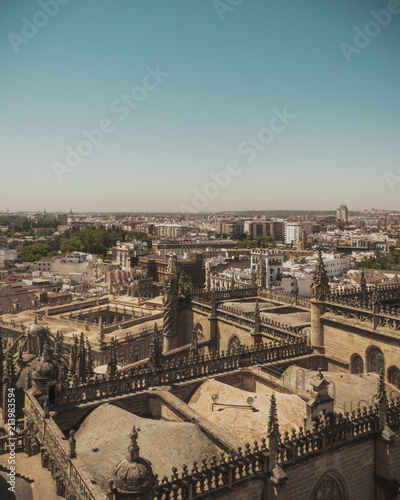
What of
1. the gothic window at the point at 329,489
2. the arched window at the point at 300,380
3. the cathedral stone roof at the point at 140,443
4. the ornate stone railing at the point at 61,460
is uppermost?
the ornate stone railing at the point at 61,460

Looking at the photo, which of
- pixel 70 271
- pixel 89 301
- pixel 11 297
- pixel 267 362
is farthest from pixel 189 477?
pixel 70 271

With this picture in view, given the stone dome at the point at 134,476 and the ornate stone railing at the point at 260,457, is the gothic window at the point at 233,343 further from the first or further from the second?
the stone dome at the point at 134,476

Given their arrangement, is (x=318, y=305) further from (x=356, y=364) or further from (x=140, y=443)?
(x=140, y=443)

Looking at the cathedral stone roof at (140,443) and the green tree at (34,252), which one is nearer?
the cathedral stone roof at (140,443)

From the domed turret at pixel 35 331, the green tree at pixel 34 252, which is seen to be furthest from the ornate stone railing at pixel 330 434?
the green tree at pixel 34 252

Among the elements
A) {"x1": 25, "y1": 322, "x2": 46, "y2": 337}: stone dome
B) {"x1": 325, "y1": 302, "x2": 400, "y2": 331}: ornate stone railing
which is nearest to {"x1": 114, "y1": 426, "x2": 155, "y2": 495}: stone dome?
{"x1": 325, "y1": 302, "x2": 400, "y2": 331}: ornate stone railing

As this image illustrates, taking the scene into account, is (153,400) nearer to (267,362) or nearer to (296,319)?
(267,362)
